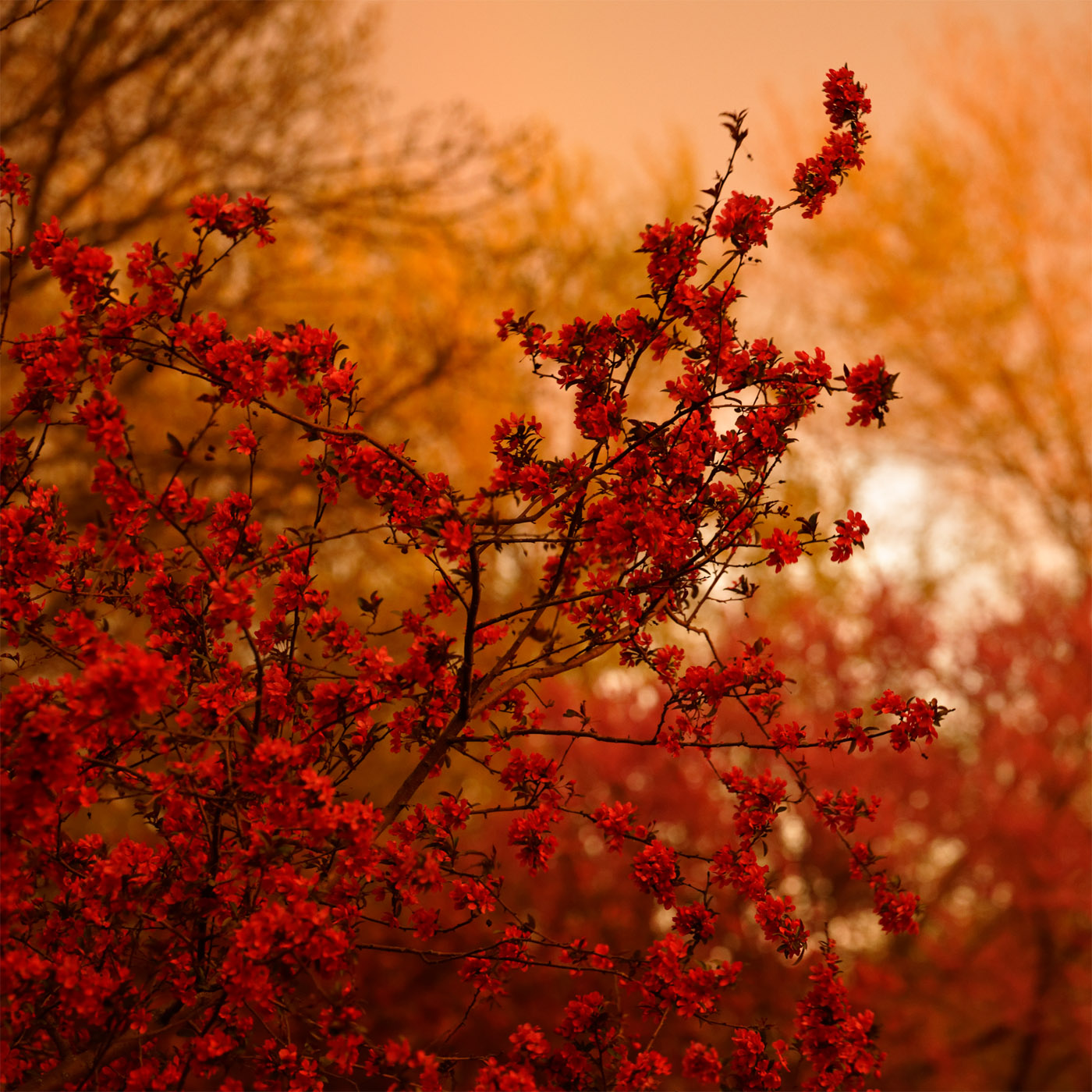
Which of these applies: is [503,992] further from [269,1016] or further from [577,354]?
[577,354]

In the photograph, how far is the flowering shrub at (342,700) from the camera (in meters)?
1.94

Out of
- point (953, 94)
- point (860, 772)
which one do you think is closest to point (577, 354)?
point (860, 772)

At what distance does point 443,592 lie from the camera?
2408 mm

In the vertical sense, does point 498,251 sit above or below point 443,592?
above

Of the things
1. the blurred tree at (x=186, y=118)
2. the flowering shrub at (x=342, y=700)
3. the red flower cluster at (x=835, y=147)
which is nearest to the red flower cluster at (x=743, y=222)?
the flowering shrub at (x=342, y=700)

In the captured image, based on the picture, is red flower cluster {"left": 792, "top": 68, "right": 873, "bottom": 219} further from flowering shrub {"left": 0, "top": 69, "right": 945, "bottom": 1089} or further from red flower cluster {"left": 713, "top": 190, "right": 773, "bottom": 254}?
red flower cluster {"left": 713, "top": 190, "right": 773, "bottom": 254}

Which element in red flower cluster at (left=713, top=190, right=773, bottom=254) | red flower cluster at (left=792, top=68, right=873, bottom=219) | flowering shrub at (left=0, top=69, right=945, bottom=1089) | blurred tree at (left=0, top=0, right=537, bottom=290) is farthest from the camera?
blurred tree at (left=0, top=0, right=537, bottom=290)

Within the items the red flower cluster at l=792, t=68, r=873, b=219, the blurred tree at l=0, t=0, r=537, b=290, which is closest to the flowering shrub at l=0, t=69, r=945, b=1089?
the red flower cluster at l=792, t=68, r=873, b=219

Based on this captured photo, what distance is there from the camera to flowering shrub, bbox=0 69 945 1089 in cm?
194

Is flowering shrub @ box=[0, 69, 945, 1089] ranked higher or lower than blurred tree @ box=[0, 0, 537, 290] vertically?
lower

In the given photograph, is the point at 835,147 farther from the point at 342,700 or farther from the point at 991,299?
the point at 991,299

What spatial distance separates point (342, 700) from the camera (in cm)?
220

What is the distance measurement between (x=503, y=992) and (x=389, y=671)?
3.04ft

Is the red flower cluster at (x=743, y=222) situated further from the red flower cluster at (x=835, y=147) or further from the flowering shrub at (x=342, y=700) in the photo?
the red flower cluster at (x=835, y=147)
